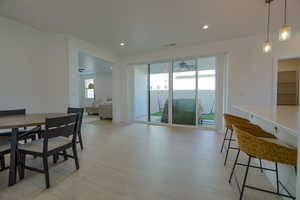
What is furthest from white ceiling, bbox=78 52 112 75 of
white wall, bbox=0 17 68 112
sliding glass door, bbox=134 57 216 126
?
sliding glass door, bbox=134 57 216 126

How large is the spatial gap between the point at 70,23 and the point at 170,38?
2395mm

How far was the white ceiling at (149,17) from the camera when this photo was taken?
2.35 meters

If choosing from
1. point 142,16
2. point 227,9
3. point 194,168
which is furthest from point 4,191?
point 227,9

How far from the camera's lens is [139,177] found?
73.6 inches

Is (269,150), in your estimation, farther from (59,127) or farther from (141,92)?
(141,92)

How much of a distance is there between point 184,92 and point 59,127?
3.76 metres

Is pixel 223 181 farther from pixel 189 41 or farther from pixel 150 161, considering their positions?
pixel 189 41

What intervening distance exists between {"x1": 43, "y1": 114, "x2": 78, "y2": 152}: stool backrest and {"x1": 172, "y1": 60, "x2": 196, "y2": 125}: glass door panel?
3.47 m

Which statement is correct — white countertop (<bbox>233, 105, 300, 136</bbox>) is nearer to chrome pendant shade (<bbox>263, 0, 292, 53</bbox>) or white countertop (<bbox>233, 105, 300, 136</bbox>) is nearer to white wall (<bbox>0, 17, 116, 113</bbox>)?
chrome pendant shade (<bbox>263, 0, 292, 53</bbox>)

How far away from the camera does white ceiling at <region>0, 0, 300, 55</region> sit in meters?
2.35

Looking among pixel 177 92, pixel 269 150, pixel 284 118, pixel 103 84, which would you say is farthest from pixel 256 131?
pixel 103 84

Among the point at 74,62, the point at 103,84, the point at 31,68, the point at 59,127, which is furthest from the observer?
the point at 103,84

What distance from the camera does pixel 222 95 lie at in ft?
13.4

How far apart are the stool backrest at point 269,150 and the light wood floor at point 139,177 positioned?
2.08ft
